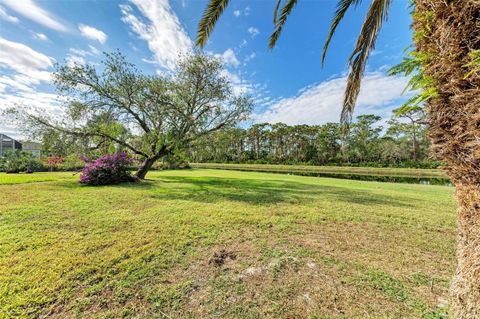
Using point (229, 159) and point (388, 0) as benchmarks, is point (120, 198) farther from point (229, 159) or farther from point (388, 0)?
point (229, 159)

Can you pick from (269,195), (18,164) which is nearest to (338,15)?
(269,195)

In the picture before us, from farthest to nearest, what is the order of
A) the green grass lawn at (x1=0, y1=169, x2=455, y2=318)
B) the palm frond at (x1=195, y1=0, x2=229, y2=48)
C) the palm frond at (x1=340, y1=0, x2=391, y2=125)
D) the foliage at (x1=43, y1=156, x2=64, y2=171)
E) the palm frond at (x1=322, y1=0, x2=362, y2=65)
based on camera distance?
the foliage at (x1=43, y1=156, x2=64, y2=171) < the palm frond at (x1=195, y1=0, x2=229, y2=48) < the palm frond at (x1=322, y1=0, x2=362, y2=65) < the palm frond at (x1=340, y1=0, x2=391, y2=125) < the green grass lawn at (x1=0, y1=169, x2=455, y2=318)

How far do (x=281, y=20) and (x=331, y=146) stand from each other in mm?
45573

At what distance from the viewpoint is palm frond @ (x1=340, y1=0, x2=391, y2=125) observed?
10.7 ft

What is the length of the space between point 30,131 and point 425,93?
13216 millimetres

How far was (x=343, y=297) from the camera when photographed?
1895 millimetres

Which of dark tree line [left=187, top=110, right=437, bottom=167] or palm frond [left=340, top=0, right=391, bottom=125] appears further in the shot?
dark tree line [left=187, top=110, right=437, bottom=167]

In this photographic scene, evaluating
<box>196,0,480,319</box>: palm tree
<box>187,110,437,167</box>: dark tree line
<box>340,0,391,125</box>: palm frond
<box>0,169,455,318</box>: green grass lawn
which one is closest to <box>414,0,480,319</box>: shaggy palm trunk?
<box>196,0,480,319</box>: palm tree

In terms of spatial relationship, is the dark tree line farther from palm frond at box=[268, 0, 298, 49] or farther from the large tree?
palm frond at box=[268, 0, 298, 49]

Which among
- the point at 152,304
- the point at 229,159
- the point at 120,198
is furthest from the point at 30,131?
the point at 229,159

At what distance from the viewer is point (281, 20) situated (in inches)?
166

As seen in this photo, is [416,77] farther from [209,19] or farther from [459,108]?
[209,19]

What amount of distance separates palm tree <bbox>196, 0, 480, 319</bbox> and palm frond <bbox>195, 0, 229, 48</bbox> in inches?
138

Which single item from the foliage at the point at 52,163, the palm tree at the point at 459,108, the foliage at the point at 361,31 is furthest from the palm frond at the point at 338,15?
the foliage at the point at 52,163
